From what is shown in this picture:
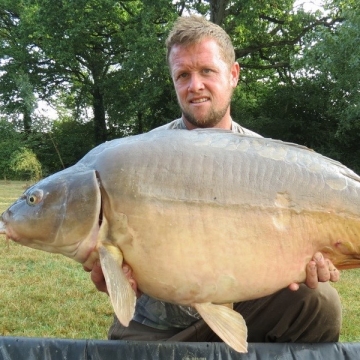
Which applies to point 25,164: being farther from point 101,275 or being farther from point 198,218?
point 198,218

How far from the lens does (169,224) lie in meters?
1.51

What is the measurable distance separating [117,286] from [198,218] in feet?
1.02

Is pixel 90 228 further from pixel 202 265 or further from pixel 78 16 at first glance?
pixel 78 16

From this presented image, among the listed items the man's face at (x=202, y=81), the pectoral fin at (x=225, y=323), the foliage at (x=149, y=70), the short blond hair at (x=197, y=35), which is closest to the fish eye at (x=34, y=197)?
the pectoral fin at (x=225, y=323)

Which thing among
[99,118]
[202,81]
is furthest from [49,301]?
[99,118]

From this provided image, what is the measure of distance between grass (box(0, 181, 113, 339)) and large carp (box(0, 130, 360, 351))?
4.74ft

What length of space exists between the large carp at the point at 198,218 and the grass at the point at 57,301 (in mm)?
1448

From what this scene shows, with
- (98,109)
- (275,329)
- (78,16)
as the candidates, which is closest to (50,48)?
(78,16)

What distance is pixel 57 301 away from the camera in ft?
10.9

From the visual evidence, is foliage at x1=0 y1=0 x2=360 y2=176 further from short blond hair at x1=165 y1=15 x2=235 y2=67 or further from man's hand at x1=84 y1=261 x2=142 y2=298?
man's hand at x1=84 y1=261 x2=142 y2=298

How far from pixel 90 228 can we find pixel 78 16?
49.3 ft

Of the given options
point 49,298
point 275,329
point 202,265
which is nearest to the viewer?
point 202,265

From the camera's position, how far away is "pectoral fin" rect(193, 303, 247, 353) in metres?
1.51

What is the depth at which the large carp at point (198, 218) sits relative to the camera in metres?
1.50
